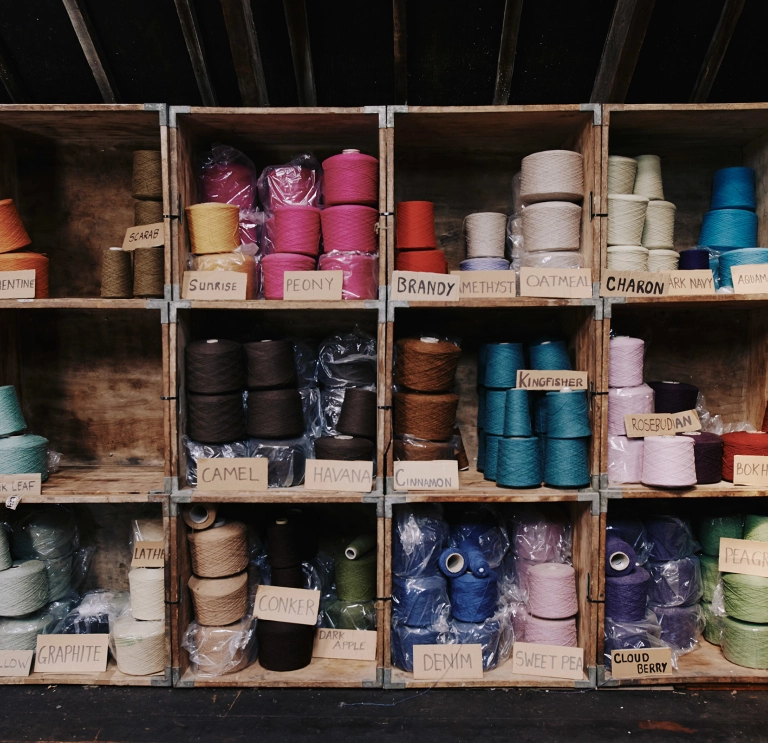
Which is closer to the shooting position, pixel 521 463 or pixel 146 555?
pixel 521 463

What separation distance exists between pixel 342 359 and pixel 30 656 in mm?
1424

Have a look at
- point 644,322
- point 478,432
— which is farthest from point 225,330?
point 644,322

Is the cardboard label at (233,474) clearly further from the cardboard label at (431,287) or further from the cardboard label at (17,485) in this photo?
the cardboard label at (431,287)

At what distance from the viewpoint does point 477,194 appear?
2.42m

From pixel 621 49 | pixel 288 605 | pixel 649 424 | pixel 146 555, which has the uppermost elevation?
pixel 621 49

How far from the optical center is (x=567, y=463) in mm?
2018

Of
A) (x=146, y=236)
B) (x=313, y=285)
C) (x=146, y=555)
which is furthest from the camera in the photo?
(x=146, y=555)

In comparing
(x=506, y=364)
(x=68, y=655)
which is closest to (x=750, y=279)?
(x=506, y=364)

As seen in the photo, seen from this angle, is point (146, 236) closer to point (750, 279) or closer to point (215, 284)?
point (215, 284)

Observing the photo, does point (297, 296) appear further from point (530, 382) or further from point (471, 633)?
point (471, 633)

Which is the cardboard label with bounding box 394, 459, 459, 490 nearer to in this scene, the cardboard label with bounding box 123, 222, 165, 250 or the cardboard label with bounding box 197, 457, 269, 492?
the cardboard label with bounding box 197, 457, 269, 492

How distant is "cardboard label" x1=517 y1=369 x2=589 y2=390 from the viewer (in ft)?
6.74

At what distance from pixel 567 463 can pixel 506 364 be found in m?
0.38

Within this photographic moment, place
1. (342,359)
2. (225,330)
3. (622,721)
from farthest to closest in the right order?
(225,330)
(342,359)
(622,721)
